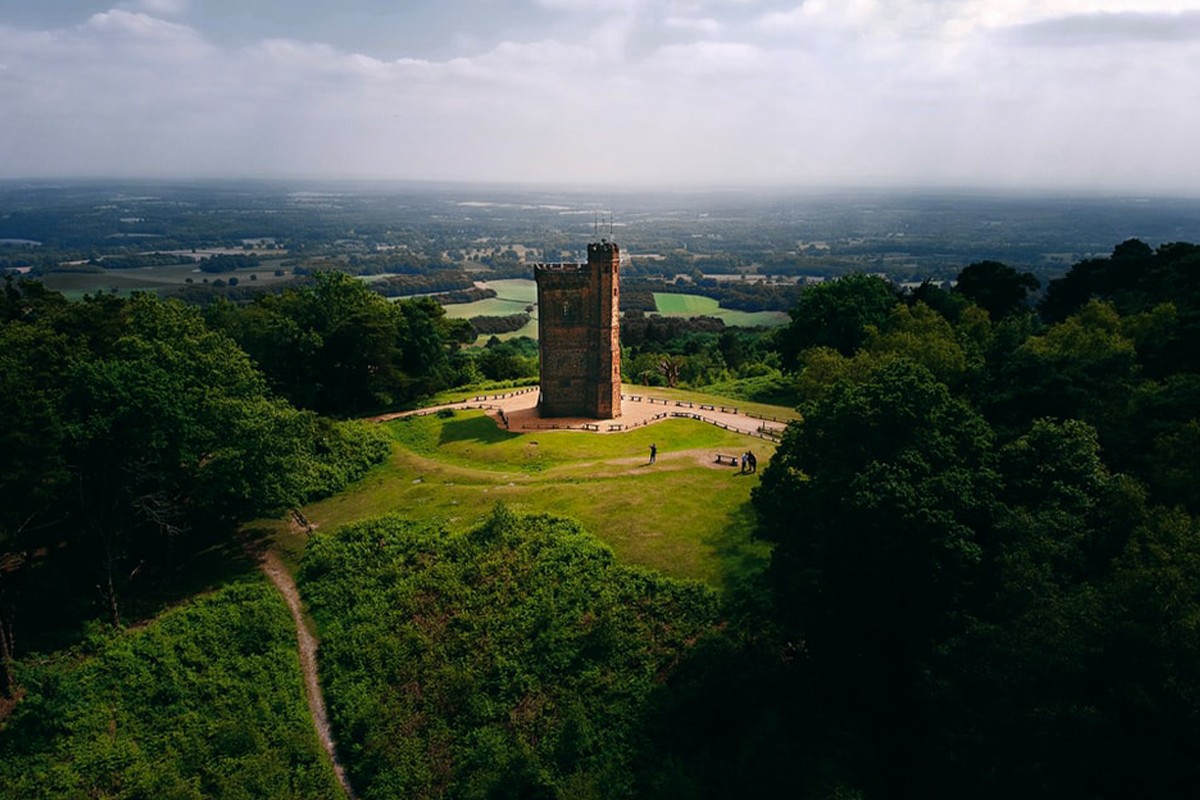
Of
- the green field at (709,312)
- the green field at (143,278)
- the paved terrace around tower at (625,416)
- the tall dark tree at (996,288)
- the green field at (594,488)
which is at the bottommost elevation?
the green field at (594,488)

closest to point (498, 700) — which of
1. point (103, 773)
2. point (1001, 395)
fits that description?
point (103, 773)

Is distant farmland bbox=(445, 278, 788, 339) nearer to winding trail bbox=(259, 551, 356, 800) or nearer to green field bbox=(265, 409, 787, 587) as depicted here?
green field bbox=(265, 409, 787, 587)

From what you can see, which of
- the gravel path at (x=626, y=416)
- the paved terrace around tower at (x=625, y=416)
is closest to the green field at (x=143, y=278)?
the paved terrace around tower at (x=625, y=416)

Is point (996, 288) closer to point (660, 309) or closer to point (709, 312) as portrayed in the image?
point (709, 312)

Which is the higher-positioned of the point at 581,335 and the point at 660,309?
the point at 581,335

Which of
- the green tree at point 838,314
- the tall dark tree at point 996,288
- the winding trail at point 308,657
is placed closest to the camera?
the winding trail at point 308,657

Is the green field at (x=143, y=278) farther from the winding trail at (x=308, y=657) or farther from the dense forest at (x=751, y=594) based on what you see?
the winding trail at (x=308, y=657)

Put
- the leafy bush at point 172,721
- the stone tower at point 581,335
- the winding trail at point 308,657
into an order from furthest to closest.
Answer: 1. the stone tower at point 581,335
2. the winding trail at point 308,657
3. the leafy bush at point 172,721

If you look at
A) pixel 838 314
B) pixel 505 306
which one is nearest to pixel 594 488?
pixel 838 314
